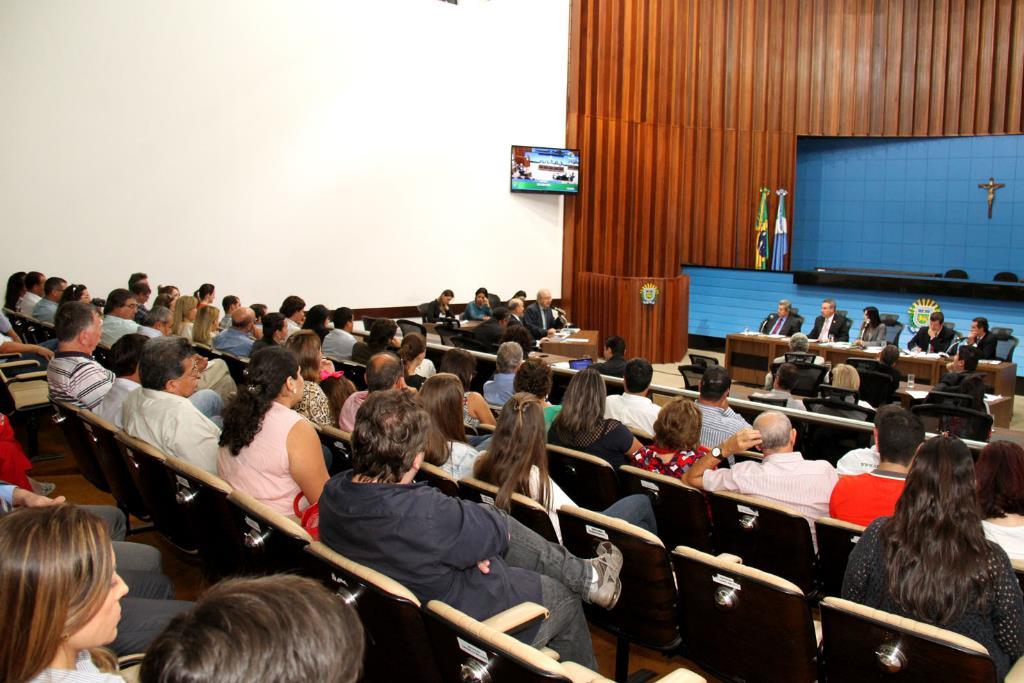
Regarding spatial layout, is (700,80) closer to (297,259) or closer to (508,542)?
(297,259)

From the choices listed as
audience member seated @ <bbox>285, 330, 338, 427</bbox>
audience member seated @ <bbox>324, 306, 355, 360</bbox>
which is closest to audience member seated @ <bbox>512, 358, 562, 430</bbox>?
audience member seated @ <bbox>285, 330, 338, 427</bbox>

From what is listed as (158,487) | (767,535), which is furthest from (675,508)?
(158,487)

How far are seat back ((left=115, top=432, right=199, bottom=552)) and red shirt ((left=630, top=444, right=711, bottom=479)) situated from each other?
1.87 meters

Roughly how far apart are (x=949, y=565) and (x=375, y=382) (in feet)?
9.04

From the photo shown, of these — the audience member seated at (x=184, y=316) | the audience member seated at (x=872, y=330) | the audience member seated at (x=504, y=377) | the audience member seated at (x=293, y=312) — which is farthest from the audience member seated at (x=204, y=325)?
the audience member seated at (x=872, y=330)

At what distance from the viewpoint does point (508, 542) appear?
2445mm

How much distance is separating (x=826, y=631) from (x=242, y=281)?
8794 mm

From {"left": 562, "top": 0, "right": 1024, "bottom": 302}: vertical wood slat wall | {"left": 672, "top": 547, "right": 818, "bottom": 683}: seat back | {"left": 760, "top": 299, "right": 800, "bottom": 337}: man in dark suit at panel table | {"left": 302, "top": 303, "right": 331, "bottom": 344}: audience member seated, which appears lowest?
{"left": 672, "top": 547, "right": 818, "bottom": 683}: seat back

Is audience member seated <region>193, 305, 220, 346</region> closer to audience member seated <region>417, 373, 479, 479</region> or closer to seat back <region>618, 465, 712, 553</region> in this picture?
audience member seated <region>417, 373, 479, 479</region>

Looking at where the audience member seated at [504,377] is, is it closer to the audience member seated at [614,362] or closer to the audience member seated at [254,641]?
the audience member seated at [614,362]

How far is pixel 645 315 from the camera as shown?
1197 centimetres

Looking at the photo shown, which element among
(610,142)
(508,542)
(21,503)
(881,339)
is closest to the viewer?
(508,542)

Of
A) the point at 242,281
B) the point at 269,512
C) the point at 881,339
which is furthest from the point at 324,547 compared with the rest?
the point at 881,339

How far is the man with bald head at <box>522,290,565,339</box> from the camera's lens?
33.8ft
